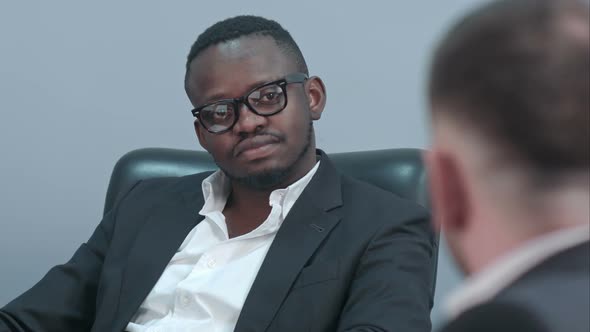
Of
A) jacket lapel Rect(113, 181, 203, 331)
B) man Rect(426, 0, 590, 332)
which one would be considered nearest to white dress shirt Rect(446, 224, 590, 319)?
man Rect(426, 0, 590, 332)

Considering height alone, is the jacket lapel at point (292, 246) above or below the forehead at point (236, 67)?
below

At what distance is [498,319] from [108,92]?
220 centimetres

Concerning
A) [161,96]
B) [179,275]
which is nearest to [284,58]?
[179,275]

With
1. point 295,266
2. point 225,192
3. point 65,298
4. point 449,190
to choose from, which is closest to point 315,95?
point 225,192

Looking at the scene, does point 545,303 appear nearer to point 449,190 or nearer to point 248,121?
A: point 449,190

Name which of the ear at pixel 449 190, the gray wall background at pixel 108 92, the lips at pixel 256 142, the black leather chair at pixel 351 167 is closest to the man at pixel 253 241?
the lips at pixel 256 142

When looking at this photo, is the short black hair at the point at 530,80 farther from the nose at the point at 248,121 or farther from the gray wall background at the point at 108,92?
the gray wall background at the point at 108,92

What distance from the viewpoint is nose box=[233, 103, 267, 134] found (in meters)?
1.70

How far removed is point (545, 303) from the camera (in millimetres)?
550

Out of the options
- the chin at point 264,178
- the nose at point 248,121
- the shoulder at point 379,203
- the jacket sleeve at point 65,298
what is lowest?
the jacket sleeve at point 65,298

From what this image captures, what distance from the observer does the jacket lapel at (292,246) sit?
5.21 ft

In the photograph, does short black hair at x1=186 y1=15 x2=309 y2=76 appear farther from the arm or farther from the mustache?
the arm

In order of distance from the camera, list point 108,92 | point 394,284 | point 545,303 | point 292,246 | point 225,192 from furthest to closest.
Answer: point 108,92
point 225,192
point 292,246
point 394,284
point 545,303

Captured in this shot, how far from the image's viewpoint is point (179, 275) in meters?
1.76
